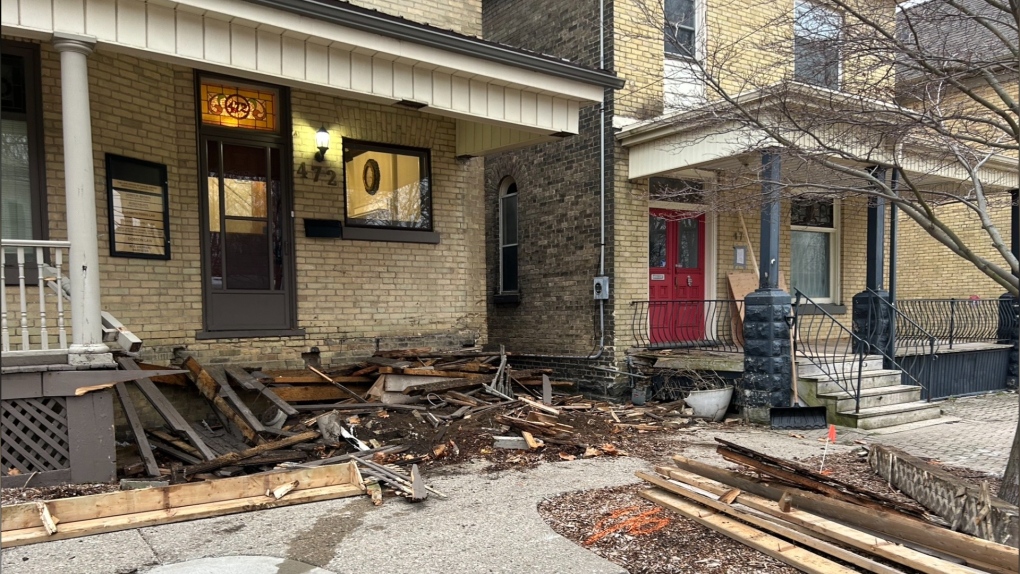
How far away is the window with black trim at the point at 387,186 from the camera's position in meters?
9.29

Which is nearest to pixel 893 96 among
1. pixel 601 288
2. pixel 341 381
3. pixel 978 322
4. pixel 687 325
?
pixel 601 288

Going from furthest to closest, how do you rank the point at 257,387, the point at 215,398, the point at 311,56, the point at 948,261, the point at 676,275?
the point at 948,261, the point at 676,275, the point at 257,387, the point at 215,398, the point at 311,56

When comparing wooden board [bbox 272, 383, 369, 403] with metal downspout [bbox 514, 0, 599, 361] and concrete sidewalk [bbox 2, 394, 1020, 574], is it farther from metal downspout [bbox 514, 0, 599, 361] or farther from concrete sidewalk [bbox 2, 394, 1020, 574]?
metal downspout [bbox 514, 0, 599, 361]

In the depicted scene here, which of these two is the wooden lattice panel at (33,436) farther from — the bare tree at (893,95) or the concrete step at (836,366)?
the concrete step at (836,366)

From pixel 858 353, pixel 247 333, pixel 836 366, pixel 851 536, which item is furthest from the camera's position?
pixel 858 353

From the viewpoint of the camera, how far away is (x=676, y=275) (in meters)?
11.7

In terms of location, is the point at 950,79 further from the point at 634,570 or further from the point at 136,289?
the point at 136,289

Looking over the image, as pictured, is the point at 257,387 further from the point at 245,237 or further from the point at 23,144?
the point at 23,144

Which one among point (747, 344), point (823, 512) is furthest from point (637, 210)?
point (823, 512)

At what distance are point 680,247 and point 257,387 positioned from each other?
24.2 ft

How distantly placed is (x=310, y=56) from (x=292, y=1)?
576 millimetres

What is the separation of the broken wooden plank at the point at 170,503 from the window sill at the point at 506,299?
704 cm

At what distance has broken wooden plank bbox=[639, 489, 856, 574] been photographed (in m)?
3.88

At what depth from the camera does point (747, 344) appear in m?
8.90
